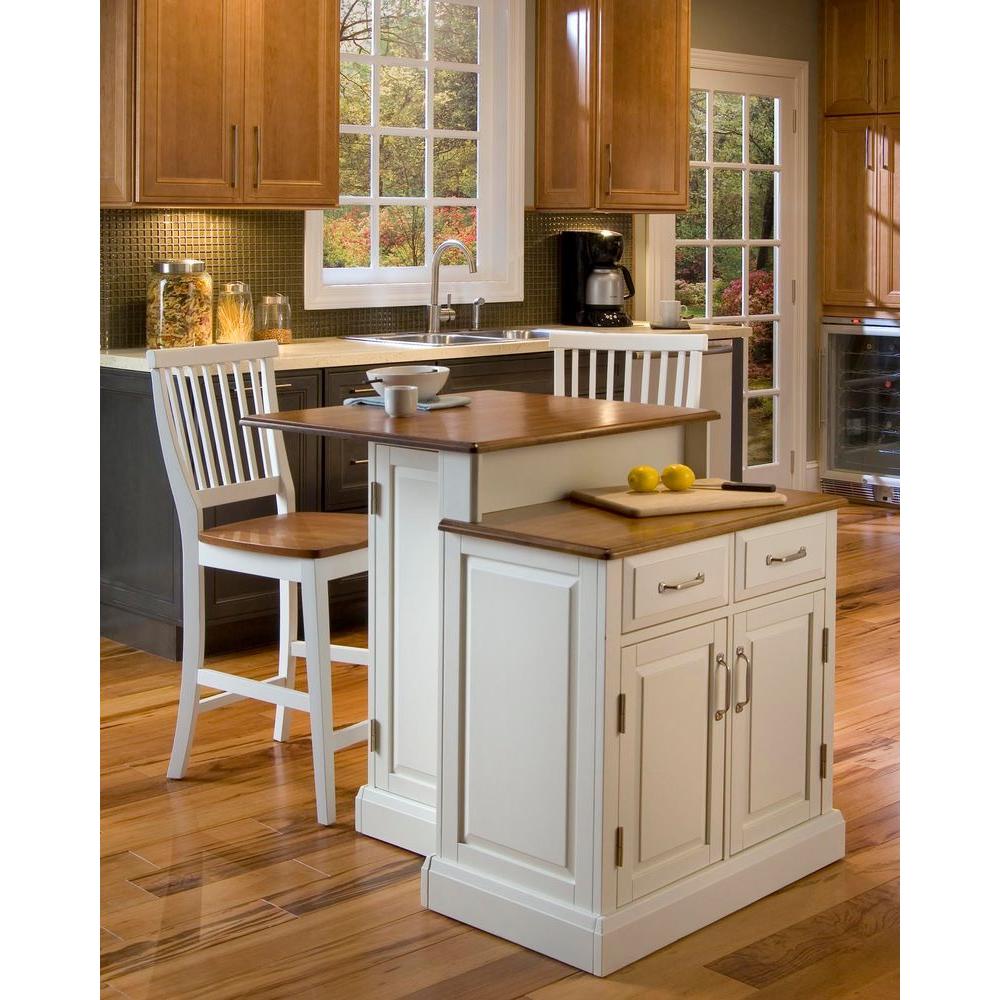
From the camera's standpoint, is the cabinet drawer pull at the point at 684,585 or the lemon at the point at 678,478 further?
the lemon at the point at 678,478

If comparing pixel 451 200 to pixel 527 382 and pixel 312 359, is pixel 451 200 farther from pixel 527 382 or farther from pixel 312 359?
pixel 312 359

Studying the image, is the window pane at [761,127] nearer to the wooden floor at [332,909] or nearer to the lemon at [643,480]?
the wooden floor at [332,909]

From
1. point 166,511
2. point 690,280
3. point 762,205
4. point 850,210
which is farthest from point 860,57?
point 166,511

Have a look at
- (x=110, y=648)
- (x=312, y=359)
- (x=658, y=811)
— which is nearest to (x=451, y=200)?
(x=312, y=359)

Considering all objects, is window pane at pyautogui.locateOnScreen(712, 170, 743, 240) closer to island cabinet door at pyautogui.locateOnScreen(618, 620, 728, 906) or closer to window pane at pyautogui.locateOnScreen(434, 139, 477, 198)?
window pane at pyautogui.locateOnScreen(434, 139, 477, 198)

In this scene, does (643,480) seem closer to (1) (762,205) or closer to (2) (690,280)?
(2) (690,280)

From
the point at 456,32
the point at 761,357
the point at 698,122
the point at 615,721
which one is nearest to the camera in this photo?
the point at 615,721

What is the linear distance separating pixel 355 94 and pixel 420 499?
2821 mm

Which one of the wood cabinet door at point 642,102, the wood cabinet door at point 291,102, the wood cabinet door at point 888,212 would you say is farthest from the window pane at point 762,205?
the wood cabinet door at point 291,102

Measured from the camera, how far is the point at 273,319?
4754mm

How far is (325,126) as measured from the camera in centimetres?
459

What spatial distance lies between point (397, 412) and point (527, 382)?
219 centimetres

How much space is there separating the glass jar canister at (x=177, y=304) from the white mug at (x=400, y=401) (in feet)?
5.63

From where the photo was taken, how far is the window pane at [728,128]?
21.2 feet
